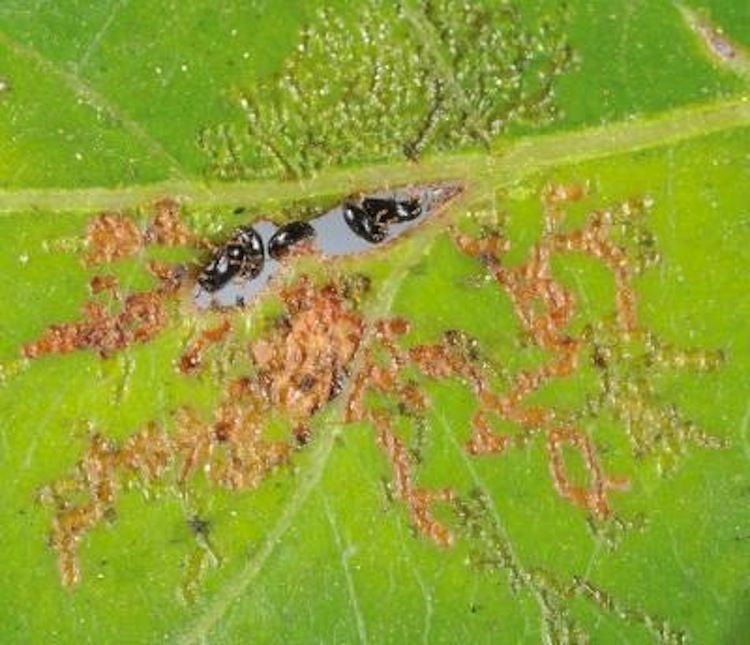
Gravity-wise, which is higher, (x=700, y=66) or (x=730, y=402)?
(x=700, y=66)

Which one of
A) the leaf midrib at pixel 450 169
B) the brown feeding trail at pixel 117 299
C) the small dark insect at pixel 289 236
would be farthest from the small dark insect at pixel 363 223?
the brown feeding trail at pixel 117 299

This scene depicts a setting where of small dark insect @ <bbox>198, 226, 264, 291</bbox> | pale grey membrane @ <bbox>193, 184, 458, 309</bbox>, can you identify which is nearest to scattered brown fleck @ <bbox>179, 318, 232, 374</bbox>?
pale grey membrane @ <bbox>193, 184, 458, 309</bbox>

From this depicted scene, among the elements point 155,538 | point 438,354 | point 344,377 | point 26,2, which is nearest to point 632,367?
point 438,354

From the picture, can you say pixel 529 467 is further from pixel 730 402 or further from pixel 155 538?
pixel 155 538

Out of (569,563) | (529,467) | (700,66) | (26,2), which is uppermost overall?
(26,2)

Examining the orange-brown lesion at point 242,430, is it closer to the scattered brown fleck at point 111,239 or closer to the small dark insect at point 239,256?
the small dark insect at point 239,256

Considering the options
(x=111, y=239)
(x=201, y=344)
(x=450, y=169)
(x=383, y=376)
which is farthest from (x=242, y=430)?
(x=450, y=169)
